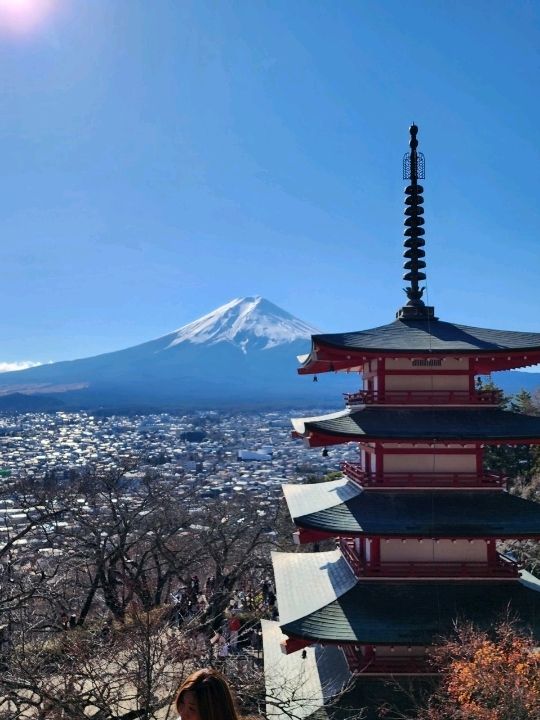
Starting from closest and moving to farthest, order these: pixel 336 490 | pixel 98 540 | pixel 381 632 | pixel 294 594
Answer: pixel 381 632
pixel 294 594
pixel 336 490
pixel 98 540

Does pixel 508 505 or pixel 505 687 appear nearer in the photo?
pixel 505 687

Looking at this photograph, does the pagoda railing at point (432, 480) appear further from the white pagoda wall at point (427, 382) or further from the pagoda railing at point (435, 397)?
the white pagoda wall at point (427, 382)

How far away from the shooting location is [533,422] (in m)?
10.8

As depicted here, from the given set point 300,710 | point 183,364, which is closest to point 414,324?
point 300,710

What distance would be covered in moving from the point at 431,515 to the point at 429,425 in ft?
5.08

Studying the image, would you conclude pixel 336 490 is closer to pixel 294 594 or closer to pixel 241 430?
pixel 294 594

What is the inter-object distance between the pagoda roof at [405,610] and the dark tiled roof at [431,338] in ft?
13.4

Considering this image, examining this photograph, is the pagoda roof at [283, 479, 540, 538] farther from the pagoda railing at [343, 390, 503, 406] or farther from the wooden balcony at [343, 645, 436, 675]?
the wooden balcony at [343, 645, 436, 675]

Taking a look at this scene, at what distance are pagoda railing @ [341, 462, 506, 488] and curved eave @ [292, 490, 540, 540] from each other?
0.16 metres

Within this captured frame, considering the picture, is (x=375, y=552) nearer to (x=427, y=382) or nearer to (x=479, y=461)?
(x=479, y=461)

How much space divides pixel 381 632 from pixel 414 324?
5.81 metres

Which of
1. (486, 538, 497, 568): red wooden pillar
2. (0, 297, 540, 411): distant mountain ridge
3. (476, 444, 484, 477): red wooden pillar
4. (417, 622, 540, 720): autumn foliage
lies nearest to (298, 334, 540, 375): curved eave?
(476, 444, 484, 477): red wooden pillar

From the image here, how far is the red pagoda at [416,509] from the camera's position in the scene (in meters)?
10.2

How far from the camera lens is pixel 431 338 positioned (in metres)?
11.4
